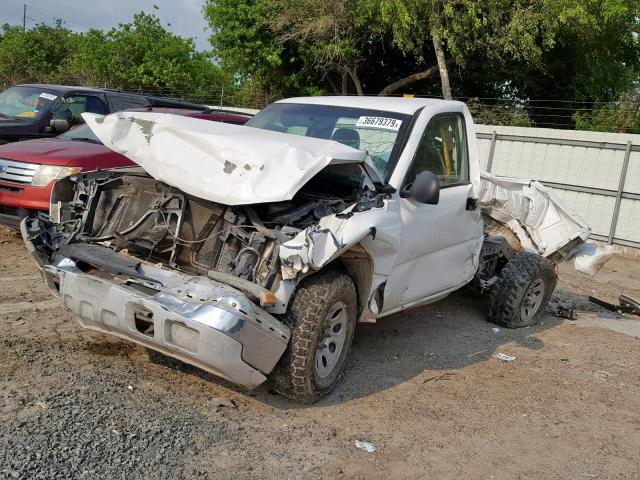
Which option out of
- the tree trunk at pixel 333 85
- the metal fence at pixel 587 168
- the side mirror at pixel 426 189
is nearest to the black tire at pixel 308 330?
the side mirror at pixel 426 189

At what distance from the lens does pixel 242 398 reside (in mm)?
4492

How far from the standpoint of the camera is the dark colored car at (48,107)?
9.17 meters

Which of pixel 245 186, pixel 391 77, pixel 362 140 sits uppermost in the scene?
pixel 391 77

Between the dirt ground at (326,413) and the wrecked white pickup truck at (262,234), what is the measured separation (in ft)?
1.20

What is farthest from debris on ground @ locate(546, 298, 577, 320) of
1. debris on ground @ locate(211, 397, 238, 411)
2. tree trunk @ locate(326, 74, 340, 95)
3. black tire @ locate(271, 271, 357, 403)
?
tree trunk @ locate(326, 74, 340, 95)

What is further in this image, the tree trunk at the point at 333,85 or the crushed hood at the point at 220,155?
the tree trunk at the point at 333,85

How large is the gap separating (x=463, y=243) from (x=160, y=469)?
11.2 ft

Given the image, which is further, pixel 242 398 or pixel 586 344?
pixel 586 344

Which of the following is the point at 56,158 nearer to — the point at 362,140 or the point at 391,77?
the point at 362,140

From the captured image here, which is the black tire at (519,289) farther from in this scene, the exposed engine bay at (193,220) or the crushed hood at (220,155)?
the crushed hood at (220,155)

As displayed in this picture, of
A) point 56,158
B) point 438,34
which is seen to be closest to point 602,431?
point 56,158

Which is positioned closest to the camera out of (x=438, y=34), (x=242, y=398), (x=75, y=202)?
(x=242, y=398)

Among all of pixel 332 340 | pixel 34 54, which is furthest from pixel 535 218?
pixel 34 54

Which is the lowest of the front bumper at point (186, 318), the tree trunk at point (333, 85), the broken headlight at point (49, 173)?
the front bumper at point (186, 318)
